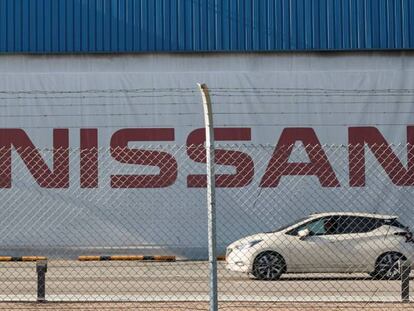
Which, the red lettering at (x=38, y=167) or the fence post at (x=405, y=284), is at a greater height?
the red lettering at (x=38, y=167)

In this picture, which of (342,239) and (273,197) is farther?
(273,197)

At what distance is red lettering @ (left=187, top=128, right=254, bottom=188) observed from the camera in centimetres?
2427

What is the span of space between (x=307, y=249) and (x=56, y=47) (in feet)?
36.0

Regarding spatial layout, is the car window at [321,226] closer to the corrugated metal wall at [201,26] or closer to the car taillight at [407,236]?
the car taillight at [407,236]

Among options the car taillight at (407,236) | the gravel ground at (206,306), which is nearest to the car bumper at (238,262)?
the car taillight at (407,236)

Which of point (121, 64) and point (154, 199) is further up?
point (121, 64)

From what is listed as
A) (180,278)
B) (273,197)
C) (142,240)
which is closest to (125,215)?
(142,240)

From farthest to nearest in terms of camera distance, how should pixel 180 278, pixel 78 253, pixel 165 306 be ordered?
pixel 78 253
pixel 180 278
pixel 165 306

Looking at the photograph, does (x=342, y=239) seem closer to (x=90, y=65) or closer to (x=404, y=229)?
(x=404, y=229)

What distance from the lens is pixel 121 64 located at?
25.0 metres

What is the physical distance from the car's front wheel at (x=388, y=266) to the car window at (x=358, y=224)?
674 mm

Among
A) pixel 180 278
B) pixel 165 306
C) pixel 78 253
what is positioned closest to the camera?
pixel 165 306

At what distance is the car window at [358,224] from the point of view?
17.8 metres

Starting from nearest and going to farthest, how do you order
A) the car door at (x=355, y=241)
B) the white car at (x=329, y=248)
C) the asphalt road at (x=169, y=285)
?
the asphalt road at (x=169, y=285)
the white car at (x=329, y=248)
the car door at (x=355, y=241)
